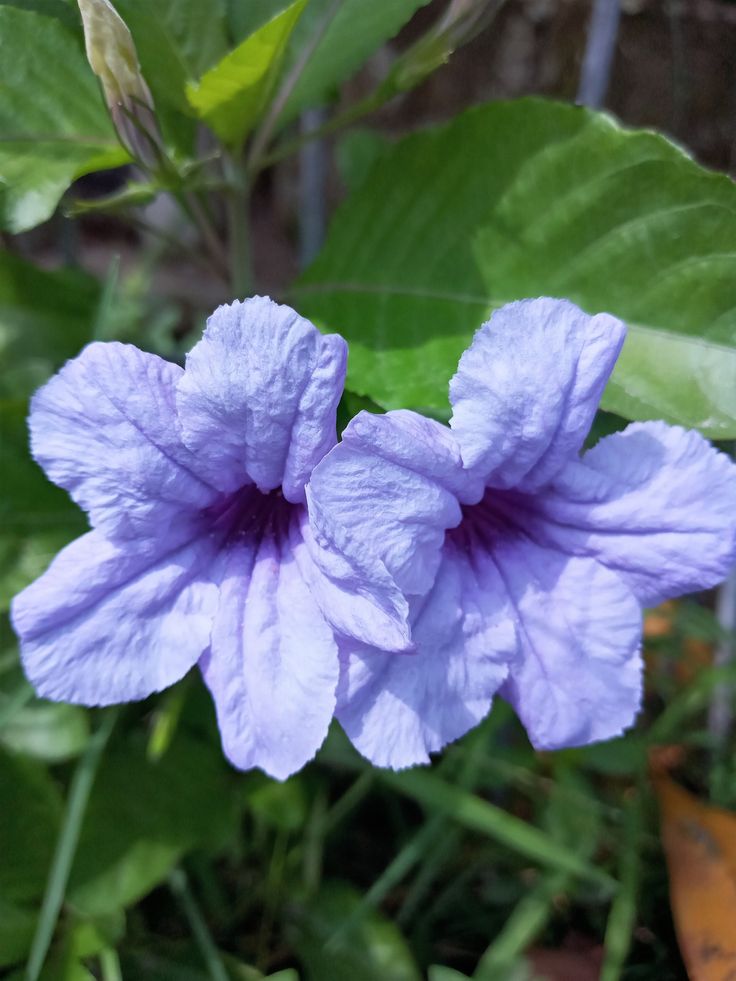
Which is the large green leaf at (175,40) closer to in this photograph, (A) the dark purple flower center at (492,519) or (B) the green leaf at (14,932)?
(A) the dark purple flower center at (492,519)

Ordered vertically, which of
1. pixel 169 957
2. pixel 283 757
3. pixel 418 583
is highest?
pixel 418 583

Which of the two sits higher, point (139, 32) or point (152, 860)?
point (139, 32)

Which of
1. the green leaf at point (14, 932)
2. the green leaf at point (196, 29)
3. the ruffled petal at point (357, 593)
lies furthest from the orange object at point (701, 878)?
the green leaf at point (196, 29)

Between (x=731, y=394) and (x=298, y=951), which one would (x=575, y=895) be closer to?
(x=298, y=951)

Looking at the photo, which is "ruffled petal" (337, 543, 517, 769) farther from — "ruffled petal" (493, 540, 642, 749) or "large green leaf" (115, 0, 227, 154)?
"large green leaf" (115, 0, 227, 154)

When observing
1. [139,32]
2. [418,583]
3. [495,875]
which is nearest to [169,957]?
[495,875]
